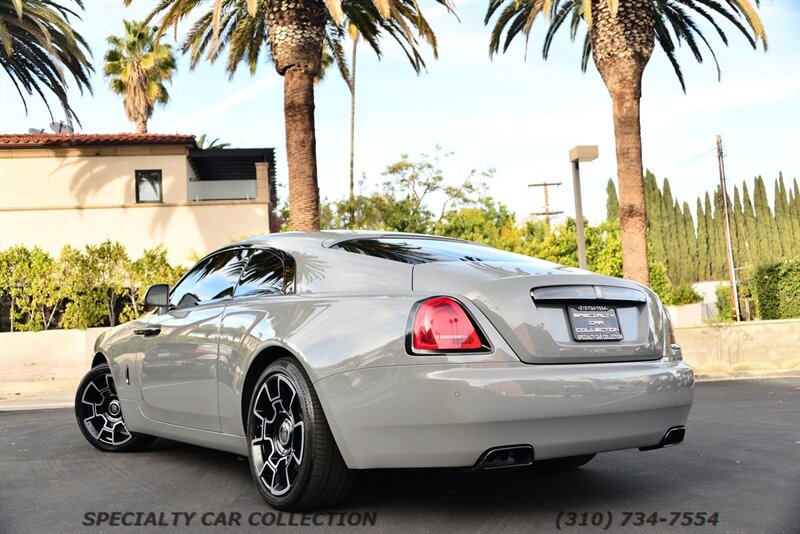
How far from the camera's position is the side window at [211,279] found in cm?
528

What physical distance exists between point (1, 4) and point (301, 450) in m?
18.7

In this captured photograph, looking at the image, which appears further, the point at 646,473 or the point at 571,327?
the point at 646,473

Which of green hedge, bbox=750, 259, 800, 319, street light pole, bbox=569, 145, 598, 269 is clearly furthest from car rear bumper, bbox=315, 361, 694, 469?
green hedge, bbox=750, 259, 800, 319

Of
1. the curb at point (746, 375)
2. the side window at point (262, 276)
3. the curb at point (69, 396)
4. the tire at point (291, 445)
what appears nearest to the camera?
the tire at point (291, 445)

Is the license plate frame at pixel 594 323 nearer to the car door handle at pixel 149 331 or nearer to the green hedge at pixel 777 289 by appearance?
the car door handle at pixel 149 331

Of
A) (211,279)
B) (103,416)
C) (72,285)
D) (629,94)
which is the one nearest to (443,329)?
(211,279)

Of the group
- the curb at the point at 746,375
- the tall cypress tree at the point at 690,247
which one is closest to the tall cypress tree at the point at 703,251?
the tall cypress tree at the point at 690,247

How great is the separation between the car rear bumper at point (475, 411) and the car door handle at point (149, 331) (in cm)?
204

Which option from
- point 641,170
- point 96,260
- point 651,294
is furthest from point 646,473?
point 96,260

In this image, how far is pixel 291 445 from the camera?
13.9 feet

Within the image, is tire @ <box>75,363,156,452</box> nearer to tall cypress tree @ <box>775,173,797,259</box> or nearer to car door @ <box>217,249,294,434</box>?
car door @ <box>217,249,294,434</box>

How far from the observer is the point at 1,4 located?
63.3 ft

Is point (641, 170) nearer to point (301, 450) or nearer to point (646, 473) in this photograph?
point (646, 473)

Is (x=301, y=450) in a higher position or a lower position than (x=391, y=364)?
lower
